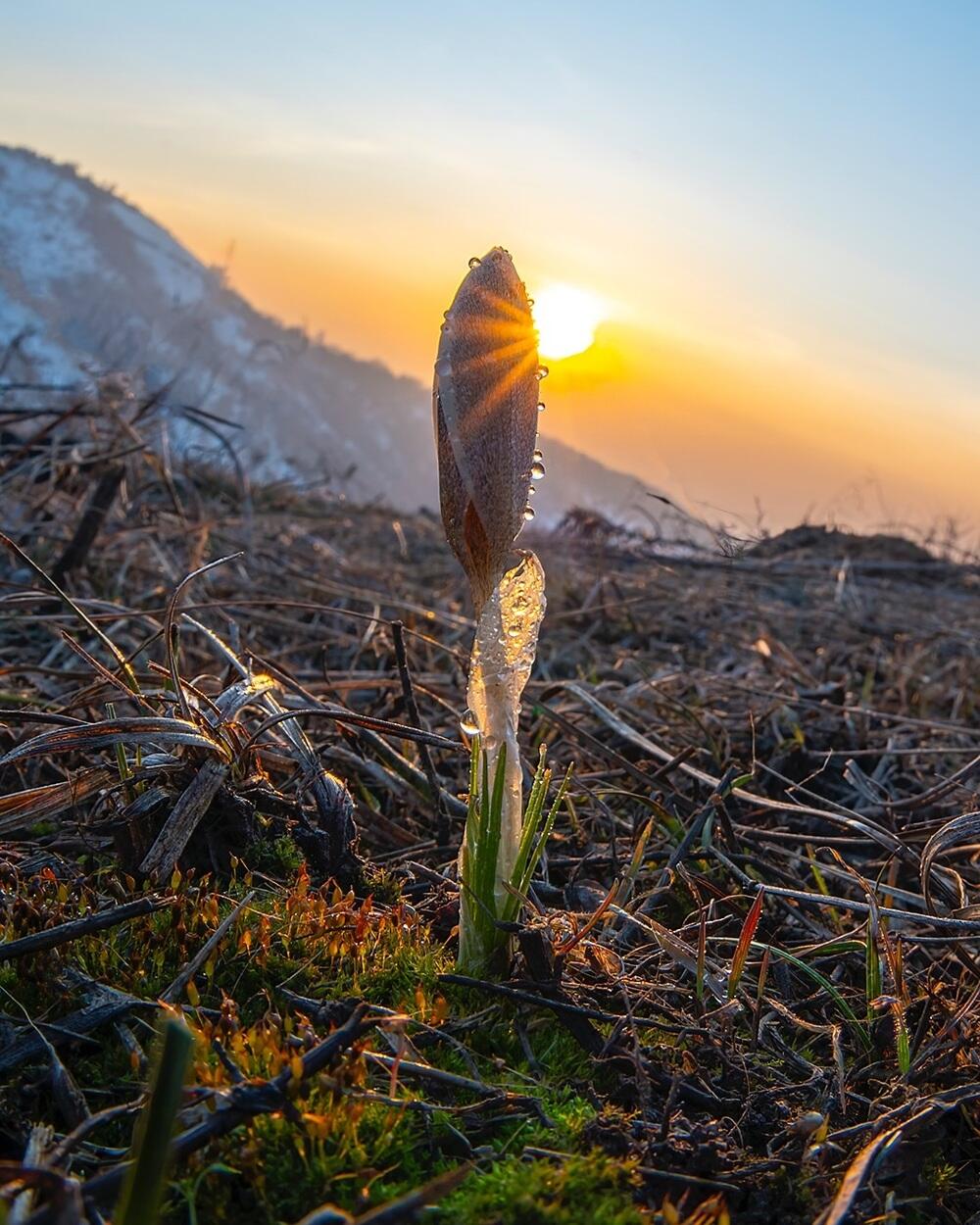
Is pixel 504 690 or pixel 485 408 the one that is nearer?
pixel 485 408

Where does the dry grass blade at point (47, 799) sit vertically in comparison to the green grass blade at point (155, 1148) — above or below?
below

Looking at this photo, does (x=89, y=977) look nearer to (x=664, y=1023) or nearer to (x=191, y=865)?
(x=191, y=865)

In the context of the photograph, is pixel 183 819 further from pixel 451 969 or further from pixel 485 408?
pixel 485 408

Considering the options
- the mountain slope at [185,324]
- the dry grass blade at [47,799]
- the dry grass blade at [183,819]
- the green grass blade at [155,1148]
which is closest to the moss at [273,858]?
the dry grass blade at [183,819]

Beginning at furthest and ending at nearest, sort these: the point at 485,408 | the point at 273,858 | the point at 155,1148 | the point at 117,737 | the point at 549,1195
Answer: the point at 273,858, the point at 117,737, the point at 485,408, the point at 549,1195, the point at 155,1148

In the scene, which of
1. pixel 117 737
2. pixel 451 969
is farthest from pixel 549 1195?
pixel 117 737

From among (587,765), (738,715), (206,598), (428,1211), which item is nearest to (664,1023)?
(428,1211)

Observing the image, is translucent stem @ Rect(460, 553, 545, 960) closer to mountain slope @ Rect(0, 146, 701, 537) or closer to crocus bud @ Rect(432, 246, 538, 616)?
crocus bud @ Rect(432, 246, 538, 616)

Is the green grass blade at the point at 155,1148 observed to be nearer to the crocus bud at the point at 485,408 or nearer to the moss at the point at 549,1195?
the moss at the point at 549,1195
